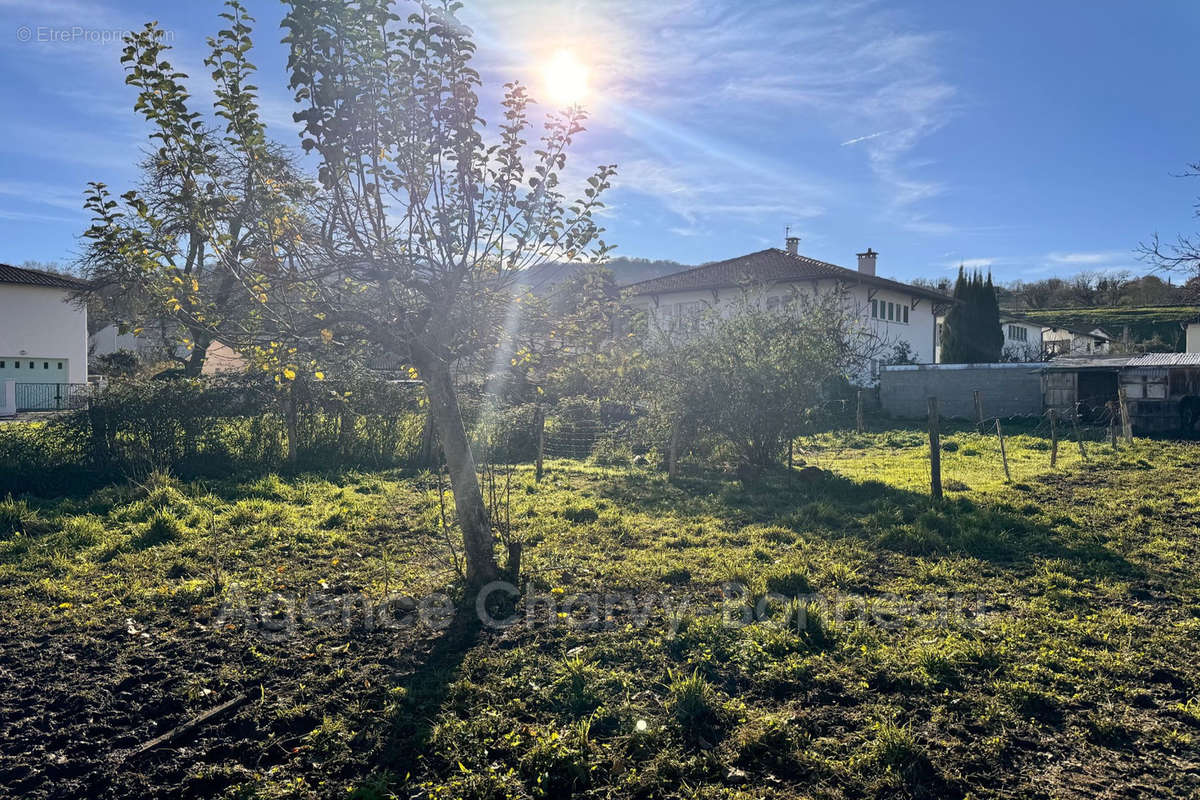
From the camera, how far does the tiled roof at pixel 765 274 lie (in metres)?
28.0

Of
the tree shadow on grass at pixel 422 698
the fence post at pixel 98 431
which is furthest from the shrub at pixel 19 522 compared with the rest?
the tree shadow on grass at pixel 422 698

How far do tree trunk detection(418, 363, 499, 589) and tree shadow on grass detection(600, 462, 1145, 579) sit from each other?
3.60 meters

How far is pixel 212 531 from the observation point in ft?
25.2

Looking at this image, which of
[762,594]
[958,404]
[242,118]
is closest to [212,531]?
[242,118]

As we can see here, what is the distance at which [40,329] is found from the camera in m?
30.8

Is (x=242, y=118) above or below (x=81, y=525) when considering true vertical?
above

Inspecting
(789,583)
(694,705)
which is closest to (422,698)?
(694,705)

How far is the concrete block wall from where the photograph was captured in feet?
74.1

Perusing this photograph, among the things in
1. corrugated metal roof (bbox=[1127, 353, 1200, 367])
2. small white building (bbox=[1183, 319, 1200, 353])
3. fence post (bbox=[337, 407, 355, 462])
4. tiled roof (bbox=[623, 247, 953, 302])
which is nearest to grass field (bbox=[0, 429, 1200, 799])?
fence post (bbox=[337, 407, 355, 462])

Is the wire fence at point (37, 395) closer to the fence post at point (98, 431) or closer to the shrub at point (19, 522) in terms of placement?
the fence post at point (98, 431)

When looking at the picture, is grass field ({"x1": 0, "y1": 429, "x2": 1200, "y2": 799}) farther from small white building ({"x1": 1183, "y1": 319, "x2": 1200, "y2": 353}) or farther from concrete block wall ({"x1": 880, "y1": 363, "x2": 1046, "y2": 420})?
small white building ({"x1": 1183, "y1": 319, "x2": 1200, "y2": 353})

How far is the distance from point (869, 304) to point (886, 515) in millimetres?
22736

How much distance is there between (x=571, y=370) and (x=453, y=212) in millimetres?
2214

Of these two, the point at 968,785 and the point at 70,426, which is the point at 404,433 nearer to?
the point at 70,426
